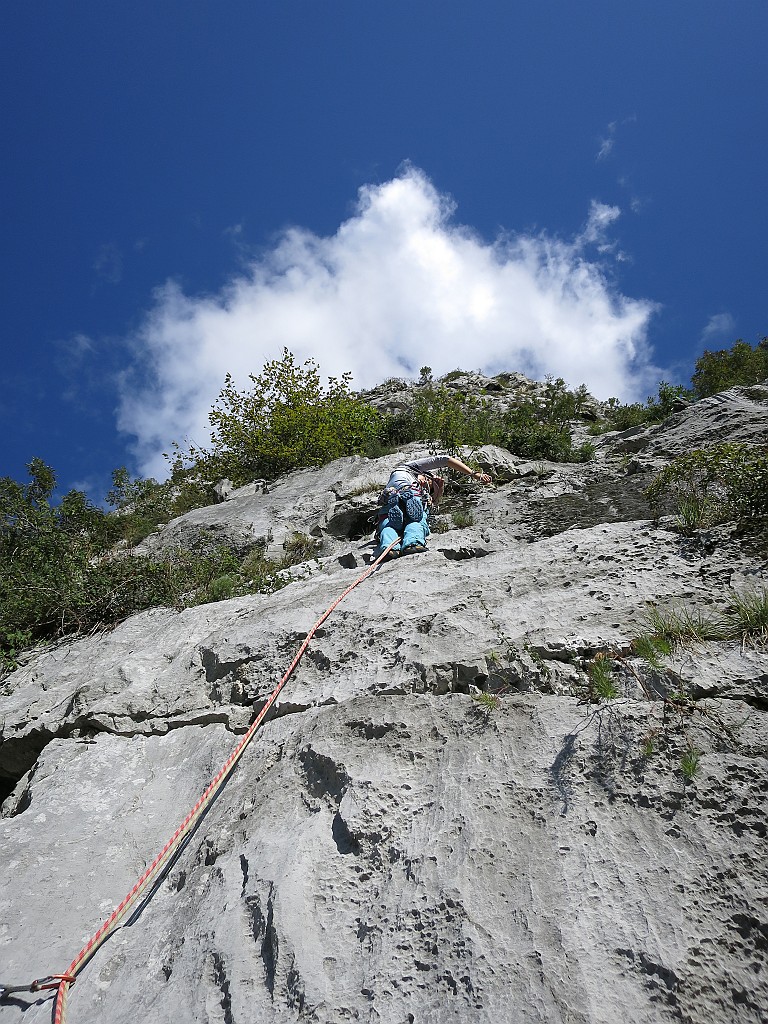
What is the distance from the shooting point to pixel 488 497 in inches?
365

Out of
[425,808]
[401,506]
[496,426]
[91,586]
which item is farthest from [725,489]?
[496,426]

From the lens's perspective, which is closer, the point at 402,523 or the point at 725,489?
the point at 725,489

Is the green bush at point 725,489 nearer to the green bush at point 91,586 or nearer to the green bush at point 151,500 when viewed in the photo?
the green bush at point 91,586

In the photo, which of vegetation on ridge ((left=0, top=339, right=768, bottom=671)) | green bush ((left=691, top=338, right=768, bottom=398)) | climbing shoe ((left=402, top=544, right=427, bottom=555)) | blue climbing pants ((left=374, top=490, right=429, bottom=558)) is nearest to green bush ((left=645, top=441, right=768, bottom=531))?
vegetation on ridge ((left=0, top=339, right=768, bottom=671))

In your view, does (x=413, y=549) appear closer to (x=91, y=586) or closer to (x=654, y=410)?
(x=91, y=586)

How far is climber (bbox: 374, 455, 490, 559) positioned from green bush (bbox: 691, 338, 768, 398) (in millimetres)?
9333

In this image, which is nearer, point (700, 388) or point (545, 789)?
point (545, 789)

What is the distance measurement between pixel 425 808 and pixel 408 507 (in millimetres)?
4839

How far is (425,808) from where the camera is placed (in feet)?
10.7

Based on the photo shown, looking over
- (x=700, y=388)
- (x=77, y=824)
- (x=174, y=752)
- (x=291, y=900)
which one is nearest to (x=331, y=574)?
(x=174, y=752)

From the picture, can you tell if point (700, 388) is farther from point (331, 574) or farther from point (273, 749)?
point (273, 749)

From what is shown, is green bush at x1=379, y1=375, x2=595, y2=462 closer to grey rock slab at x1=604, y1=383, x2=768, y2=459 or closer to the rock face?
grey rock slab at x1=604, y1=383, x2=768, y2=459

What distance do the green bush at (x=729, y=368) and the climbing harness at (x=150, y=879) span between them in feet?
46.7

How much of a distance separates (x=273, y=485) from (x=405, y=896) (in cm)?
Answer: 1180
